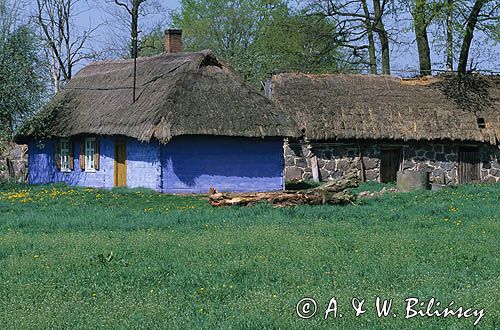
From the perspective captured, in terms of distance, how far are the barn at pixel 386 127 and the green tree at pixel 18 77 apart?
8535 millimetres

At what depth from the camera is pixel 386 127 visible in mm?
30953

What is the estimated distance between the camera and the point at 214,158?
26125mm

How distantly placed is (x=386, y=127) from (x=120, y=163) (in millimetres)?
10061

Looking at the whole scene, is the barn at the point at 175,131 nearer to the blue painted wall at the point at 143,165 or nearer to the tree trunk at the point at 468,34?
the blue painted wall at the point at 143,165

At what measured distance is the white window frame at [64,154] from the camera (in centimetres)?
3022

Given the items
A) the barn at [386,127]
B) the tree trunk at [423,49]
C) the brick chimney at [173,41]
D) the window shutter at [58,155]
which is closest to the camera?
the barn at [386,127]

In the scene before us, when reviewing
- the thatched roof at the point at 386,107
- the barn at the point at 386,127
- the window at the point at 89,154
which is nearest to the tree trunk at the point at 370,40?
the thatched roof at the point at 386,107

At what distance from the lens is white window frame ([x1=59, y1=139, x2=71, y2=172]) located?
99.1 ft

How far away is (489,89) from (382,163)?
6412 mm

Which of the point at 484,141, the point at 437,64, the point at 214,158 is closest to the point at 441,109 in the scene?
the point at 484,141

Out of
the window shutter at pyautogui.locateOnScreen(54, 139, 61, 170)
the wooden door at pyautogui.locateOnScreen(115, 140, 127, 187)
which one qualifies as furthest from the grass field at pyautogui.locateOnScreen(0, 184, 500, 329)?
the window shutter at pyautogui.locateOnScreen(54, 139, 61, 170)

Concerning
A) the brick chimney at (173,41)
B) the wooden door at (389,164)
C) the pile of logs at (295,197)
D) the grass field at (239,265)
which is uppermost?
the brick chimney at (173,41)

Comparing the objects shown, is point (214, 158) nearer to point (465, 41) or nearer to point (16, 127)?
point (16, 127)

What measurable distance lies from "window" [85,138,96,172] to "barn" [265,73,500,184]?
682 cm
